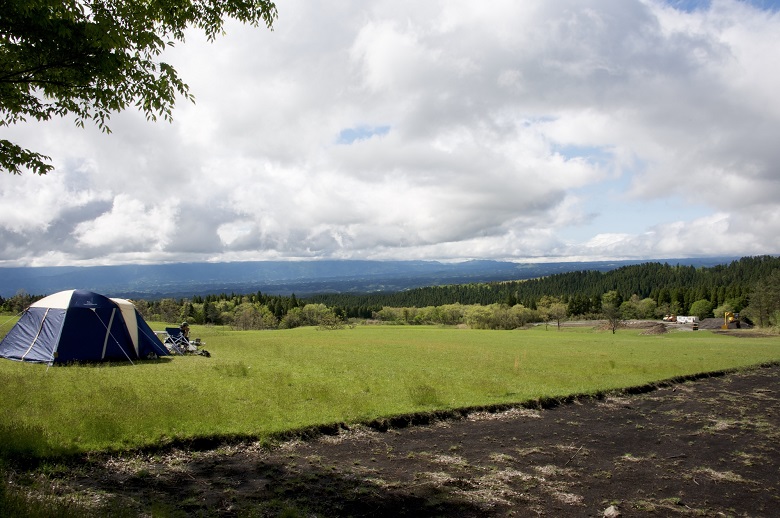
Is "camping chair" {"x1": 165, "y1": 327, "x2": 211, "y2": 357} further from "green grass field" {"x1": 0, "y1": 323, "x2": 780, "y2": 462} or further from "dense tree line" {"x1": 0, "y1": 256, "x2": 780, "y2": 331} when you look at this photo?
"dense tree line" {"x1": 0, "y1": 256, "x2": 780, "y2": 331}

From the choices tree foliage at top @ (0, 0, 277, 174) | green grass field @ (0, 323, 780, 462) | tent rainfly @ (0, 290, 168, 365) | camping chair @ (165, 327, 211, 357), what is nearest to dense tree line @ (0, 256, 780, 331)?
camping chair @ (165, 327, 211, 357)

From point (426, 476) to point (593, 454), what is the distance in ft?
16.5


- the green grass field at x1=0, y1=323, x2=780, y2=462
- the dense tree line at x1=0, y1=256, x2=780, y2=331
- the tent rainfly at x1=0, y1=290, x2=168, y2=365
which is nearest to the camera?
the green grass field at x1=0, y1=323, x2=780, y2=462

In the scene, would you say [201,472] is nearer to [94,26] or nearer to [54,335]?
[94,26]

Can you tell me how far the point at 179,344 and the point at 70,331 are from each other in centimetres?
733

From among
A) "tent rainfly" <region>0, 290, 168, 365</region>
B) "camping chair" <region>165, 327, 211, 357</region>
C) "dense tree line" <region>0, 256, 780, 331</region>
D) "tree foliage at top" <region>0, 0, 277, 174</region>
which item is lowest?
"dense tree line" <region>0, 256, 780, 331</region>

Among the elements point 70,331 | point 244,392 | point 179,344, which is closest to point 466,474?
point 244,392

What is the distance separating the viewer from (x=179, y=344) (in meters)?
27.8

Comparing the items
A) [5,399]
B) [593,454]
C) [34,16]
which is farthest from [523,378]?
[34,16]

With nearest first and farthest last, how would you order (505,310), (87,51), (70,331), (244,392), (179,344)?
1. (87,51)
2. (244,392)
3. (70,331)
4. (179,344)
5. (505,310)

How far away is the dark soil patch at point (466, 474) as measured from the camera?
8.15 meters

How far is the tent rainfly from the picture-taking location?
2059 cm

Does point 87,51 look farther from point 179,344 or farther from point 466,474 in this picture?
point 179,344

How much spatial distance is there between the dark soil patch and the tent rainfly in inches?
555
